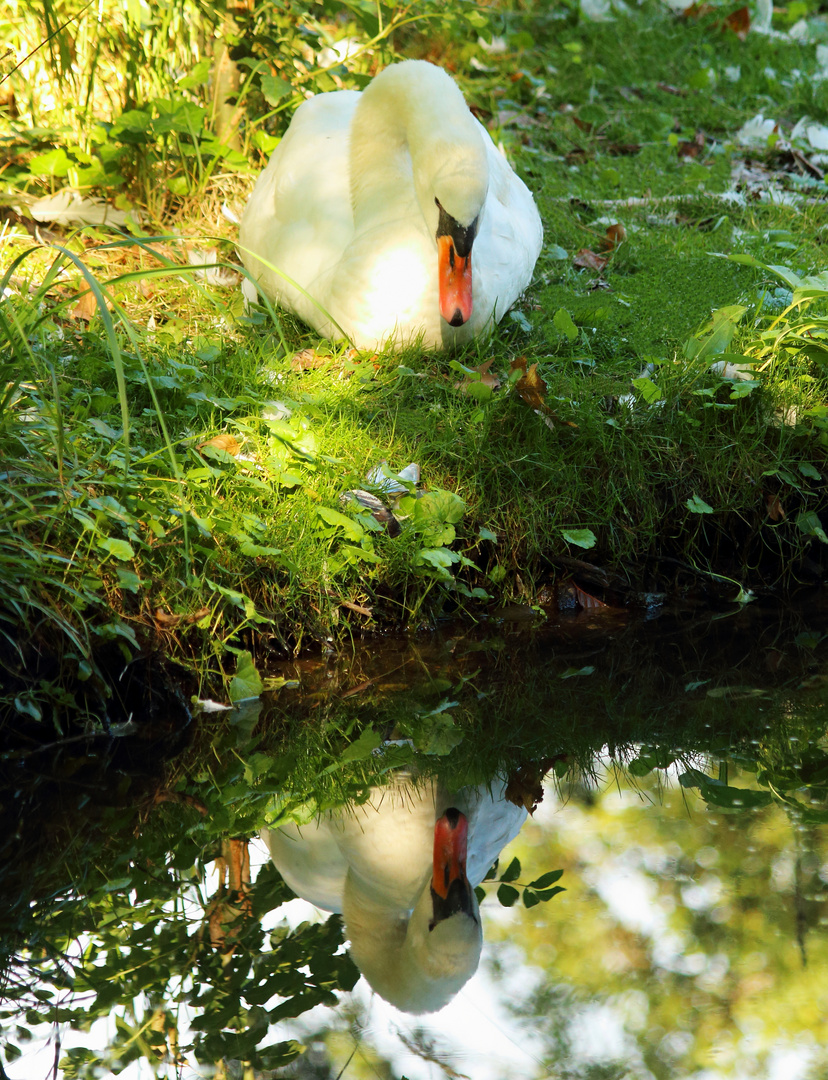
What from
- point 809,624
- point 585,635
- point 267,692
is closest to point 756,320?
point 809,624

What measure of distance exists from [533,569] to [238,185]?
236 cm

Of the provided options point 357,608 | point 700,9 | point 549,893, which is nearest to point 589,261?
point 357,608

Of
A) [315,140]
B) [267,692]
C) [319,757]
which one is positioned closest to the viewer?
[319,757]

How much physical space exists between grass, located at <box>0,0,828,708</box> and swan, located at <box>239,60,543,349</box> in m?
0.14

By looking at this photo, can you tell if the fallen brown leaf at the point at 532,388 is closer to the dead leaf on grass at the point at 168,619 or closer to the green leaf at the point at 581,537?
the green leaf at the point at 581,537

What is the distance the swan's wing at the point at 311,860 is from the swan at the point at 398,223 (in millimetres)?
1632

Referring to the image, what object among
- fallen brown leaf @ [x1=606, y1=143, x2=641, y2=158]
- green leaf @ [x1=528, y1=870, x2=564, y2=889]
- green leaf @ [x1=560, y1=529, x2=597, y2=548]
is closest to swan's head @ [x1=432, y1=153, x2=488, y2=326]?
green leaf @ [x1=560, y1=529, x2=597, y2=548]

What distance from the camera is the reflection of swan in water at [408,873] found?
179 centimetres

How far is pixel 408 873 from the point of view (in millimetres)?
2027

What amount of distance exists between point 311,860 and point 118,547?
0.86 meters

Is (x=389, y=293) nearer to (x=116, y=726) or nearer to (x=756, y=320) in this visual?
(x=756, y=320)

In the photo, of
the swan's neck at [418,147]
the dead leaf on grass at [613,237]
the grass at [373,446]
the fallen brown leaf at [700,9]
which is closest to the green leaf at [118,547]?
the grass at [373,446]

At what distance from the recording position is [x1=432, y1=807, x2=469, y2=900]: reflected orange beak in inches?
78.3

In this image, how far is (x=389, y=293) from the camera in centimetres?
341
